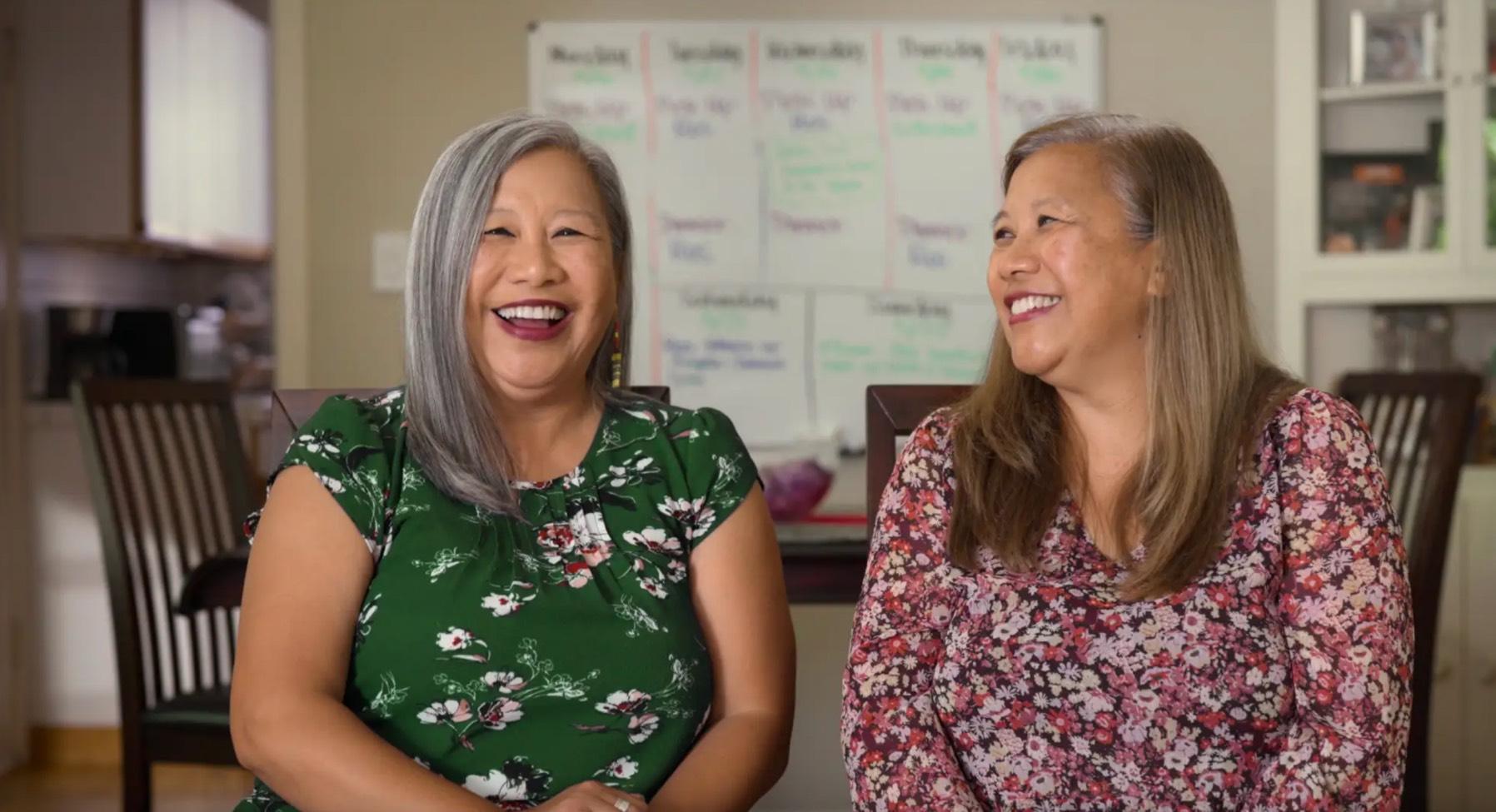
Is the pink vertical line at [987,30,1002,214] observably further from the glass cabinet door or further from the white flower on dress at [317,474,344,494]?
the white flower on dress at [317,474,344,494]

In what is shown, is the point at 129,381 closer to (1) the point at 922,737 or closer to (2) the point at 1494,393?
(1) the point at 922,737

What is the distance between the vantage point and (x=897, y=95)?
11.8 ft

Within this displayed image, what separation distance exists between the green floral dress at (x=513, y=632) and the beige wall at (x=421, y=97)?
88.2 inches

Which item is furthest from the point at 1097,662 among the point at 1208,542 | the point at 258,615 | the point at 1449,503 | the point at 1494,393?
the point at 1494,393

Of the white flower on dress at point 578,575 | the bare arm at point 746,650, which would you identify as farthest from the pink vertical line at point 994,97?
the white flower on dress at point 578,575

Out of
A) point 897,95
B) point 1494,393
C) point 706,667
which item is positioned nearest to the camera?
point 706,667

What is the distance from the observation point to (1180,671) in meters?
1.30

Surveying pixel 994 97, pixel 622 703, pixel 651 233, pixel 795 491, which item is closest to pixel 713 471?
pixel 622 703

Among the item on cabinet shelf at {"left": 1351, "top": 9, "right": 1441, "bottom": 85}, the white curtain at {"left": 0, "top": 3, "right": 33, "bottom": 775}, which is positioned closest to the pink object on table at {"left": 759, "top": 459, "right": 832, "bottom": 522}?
the item on cabinet shelf at {"left": 1351, "top": 9, "right": 1441, "bottom": 85}

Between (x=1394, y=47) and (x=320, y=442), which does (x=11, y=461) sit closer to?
(x=320, y=442)

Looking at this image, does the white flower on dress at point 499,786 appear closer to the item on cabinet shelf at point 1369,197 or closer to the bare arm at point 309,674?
the bare arm at point 309,674

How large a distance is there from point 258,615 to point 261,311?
466 centimetres

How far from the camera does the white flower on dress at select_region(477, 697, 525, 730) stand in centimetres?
135

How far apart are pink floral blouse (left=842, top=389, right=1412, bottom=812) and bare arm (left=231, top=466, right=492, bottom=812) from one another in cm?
40
